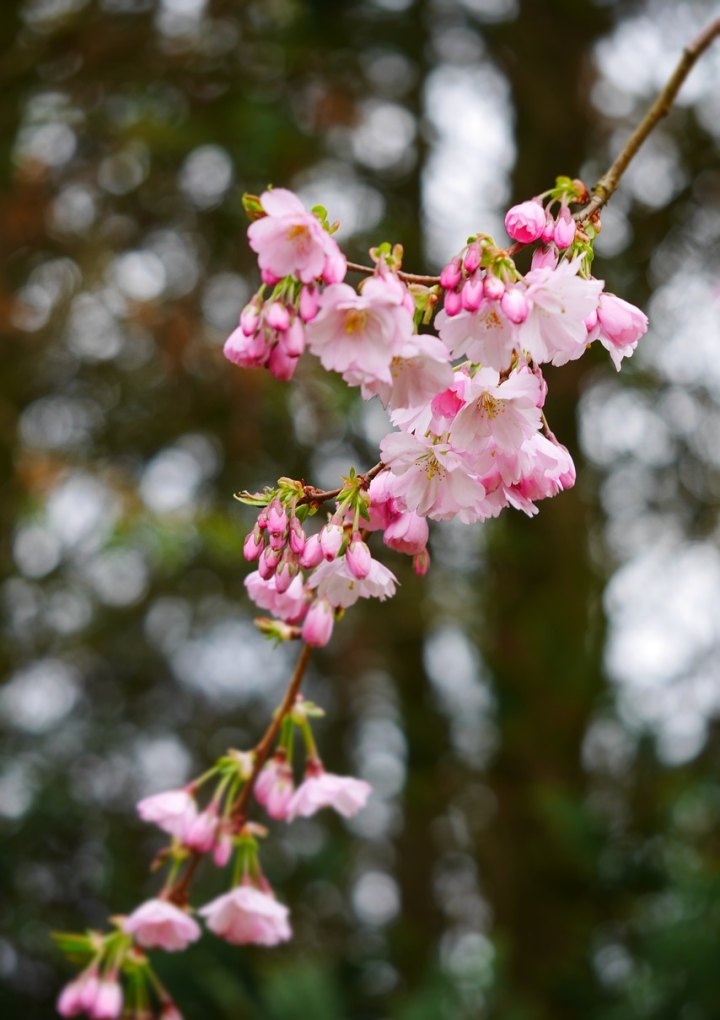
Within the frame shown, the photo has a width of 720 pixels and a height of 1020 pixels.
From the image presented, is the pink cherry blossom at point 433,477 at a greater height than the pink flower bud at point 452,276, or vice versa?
the pink flower bud at point 452,276

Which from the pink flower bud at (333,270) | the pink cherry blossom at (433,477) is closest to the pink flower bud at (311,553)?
the pink cherry blossom at (433,477)

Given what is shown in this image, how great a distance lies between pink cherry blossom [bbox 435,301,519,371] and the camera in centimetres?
115

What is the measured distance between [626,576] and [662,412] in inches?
55.8

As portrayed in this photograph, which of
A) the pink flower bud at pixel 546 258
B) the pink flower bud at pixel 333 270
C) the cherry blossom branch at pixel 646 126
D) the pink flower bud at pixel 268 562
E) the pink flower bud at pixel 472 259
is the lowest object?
the pink flower bud at pixel 268 562

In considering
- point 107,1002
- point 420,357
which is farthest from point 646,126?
point 107,1002

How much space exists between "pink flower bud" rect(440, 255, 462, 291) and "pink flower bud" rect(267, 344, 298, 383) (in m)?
0.19

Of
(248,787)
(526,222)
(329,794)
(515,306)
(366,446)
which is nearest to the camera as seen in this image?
(515,306)

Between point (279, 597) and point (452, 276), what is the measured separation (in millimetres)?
651

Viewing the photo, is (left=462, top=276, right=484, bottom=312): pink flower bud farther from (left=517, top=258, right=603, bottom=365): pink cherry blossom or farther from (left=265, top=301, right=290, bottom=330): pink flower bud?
(left=265, top=301, right=290, bottom=330): pink flower bud

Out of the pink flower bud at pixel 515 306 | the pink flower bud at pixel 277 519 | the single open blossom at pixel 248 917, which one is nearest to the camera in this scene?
the pink flower bud at pixel 515 306

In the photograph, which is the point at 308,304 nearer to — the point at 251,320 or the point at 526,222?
the point at 251,320

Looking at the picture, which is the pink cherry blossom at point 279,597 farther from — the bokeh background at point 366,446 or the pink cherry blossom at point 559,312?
the bokeh background at point 366,446

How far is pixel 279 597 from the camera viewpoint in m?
1.63

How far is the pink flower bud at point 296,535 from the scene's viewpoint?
1.33 metres
